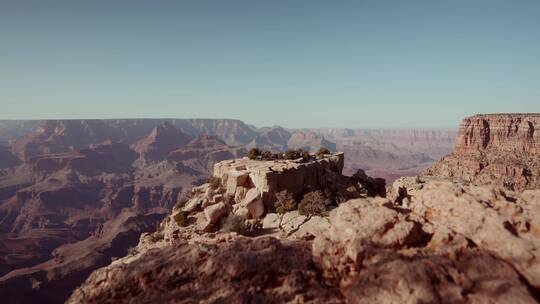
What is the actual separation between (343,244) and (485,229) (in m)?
5.19

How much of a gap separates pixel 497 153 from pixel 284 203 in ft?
283

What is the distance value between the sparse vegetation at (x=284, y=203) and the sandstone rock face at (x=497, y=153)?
54604 millimetres

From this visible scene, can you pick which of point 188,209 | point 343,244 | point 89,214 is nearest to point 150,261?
point 343,244

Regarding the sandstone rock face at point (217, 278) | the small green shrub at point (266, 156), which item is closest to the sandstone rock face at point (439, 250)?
the sandstone rock face at point (217, 278)

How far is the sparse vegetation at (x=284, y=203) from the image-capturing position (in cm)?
2756

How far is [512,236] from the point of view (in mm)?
10352

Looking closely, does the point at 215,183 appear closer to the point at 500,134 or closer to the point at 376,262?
the point at 376,262

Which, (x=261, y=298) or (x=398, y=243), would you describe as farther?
(x=398, y=243)

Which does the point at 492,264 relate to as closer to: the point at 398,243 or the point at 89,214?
the point at 398,243

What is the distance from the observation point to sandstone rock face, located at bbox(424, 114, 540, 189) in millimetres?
71062

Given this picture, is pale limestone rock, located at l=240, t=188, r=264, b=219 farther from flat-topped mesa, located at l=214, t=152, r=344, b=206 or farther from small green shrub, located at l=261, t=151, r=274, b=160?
small green shrub, located at l=261, t=151, r=274, b=160

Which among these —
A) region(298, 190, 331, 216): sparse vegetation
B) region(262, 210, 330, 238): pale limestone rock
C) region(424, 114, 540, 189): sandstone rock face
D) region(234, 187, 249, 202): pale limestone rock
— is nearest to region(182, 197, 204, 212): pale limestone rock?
region(234, 187, 249, 202): pale limestone rock

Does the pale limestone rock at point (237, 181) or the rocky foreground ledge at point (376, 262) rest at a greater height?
the rocky foreground ledge at point (376, 262)

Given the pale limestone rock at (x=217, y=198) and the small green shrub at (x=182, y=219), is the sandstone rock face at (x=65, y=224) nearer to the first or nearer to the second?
the pale limestone rock at (x=217, y=198)
